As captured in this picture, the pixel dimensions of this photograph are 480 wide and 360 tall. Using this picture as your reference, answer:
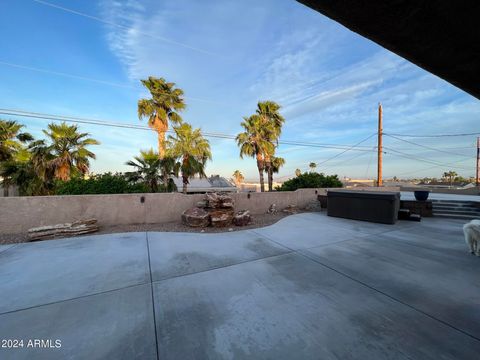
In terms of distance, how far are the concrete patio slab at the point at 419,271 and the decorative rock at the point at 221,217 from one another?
270cm

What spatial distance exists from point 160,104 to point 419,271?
16.9m

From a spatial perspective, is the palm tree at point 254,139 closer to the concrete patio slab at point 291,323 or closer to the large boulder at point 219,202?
the large boulder at point 219,202

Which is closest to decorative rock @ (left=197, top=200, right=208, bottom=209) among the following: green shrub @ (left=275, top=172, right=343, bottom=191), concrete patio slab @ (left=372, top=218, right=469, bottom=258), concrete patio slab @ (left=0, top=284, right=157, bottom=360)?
concrete patio slab @ (left=0, top=284, right=157, bottom=360)

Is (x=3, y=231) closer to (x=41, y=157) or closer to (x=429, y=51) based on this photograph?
(x=41, y=157)

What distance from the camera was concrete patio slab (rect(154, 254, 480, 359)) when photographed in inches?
61.5

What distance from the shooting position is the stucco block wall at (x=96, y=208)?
487 cm

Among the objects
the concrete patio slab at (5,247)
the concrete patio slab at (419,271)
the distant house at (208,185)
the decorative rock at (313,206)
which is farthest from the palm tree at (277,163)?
the concrete patio slab at (5,247)

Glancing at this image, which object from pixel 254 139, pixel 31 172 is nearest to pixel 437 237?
pixel 254 139

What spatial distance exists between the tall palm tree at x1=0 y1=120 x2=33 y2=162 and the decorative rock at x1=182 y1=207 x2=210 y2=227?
44.8ft

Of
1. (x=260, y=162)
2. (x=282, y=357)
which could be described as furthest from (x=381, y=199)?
(x=260, y=162)

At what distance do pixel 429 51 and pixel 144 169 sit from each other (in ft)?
30.6

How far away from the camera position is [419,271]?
298cm

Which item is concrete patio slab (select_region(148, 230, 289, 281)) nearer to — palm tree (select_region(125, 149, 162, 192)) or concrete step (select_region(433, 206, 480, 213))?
palm tree (select_region(125, 149, 162, 192))

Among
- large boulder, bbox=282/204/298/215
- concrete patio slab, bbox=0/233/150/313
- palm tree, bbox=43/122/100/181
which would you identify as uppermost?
palm tree, bbox=43/122/100/181
